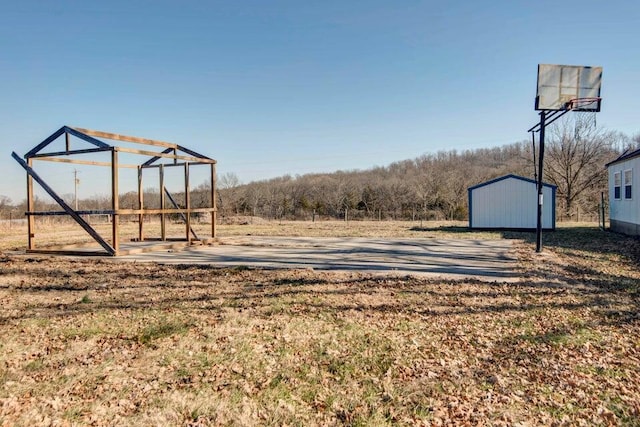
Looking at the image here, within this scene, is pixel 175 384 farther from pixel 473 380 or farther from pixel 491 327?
pixel 491 327

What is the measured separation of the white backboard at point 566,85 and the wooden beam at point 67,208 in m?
11.1

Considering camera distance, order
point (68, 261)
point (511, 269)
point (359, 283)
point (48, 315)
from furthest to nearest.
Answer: point (68, 261) < point (511, 269) < point (359, 283) < point (48, 315)

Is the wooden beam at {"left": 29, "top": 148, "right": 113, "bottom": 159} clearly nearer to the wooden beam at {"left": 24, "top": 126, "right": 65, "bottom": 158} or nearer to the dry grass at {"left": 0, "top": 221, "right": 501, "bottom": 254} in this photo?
the wooden beam at {"left": 24, "top": 126, "right": 65, "bottom": 158}

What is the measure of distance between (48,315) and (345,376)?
378cm

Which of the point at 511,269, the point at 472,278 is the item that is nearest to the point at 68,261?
the point at 472,278

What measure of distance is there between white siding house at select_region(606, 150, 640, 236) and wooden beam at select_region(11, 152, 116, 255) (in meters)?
16.5

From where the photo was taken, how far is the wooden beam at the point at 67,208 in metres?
8.67

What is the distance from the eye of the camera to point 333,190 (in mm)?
42969

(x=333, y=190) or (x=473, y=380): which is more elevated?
(x=333, y=190)

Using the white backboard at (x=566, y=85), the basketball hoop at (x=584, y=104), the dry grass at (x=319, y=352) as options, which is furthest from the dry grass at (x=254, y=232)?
the dry grass at (x=319, y=352)

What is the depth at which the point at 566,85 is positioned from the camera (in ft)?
32.9

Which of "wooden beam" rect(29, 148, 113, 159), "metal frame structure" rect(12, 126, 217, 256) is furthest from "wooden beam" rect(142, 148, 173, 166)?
"wooden beam" rect(29, 148, 113, 159)

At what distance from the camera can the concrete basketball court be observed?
743 centimetres

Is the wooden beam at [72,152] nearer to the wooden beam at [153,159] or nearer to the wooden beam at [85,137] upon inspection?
the wooden beam at [85,137]
